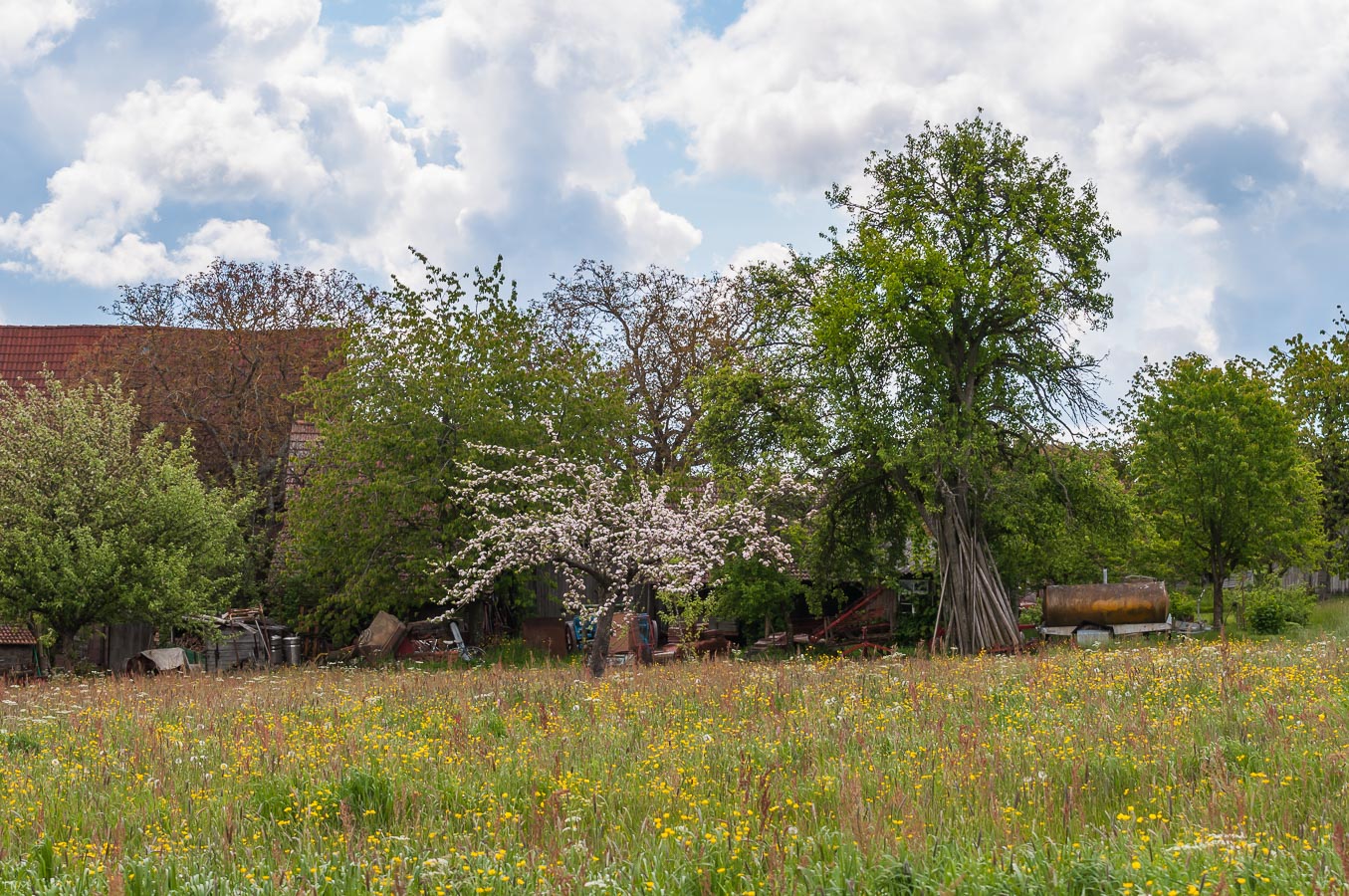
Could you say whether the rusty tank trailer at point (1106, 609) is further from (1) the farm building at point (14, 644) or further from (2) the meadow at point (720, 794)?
(1) the farm building at point (14, 644)

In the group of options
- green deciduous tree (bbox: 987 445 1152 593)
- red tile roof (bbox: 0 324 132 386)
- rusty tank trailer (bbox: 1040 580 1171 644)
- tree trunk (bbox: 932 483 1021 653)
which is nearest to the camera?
tree trunk (bbox: 932 483 1021 653)

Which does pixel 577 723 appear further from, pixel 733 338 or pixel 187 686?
pixel 733 338

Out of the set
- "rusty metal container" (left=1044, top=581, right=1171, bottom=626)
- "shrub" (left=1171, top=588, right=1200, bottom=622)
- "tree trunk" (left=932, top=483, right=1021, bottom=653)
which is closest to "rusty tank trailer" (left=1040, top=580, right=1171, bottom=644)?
"rusty metal container" (left=1044, top=581, right=1171, bottom=626)

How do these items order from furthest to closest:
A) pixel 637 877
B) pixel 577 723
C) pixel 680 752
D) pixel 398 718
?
pixel 398 718 < pixel 577 723 < pixel 680 752 < pixel 637 877

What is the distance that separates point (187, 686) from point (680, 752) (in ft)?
38.5

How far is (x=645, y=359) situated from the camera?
44188mm

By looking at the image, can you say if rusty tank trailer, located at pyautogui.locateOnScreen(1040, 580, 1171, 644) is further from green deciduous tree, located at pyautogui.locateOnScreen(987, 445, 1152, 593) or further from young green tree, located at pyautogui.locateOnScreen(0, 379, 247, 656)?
young green tree, located at pyautogui.locateOnScreen(0, 379, 247, 656)

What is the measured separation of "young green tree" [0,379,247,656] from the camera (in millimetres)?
24328

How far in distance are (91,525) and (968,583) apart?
1958cm

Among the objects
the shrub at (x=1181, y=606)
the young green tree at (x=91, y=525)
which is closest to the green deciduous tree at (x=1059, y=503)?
the shrub at (x=1181, y=606)

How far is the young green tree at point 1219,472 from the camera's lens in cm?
3347

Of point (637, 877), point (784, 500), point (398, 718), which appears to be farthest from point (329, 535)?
point (637, 877)

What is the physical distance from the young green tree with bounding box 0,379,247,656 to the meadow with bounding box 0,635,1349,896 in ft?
45.5

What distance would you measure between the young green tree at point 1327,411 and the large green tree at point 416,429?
1162 inches
